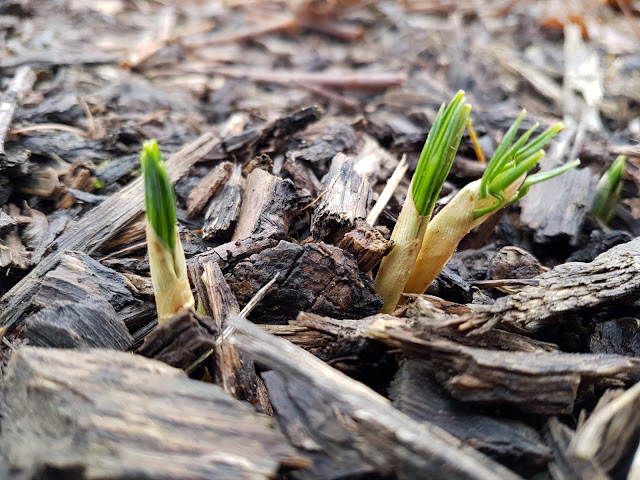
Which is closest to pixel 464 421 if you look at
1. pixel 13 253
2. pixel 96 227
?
pixel 96 227

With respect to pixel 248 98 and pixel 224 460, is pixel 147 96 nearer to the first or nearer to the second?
pixel 248 98

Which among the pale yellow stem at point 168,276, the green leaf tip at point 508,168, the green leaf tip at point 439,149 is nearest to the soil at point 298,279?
the pale yellow stem at point 168,276

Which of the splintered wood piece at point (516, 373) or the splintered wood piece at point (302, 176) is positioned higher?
the splintered wood piece at point (302, 176)

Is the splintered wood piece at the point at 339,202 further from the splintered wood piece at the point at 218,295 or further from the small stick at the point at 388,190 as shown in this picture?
the splintered wood piece at the point at 218,295

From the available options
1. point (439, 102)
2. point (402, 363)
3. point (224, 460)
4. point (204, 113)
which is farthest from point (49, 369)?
point (439, 102)

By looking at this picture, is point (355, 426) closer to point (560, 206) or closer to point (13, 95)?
point (560, 206)

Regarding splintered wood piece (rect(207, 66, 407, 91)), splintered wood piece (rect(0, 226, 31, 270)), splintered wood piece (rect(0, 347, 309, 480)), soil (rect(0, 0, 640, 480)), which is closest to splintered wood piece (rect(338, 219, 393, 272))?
soil (rect(0, 0, 640, 480))

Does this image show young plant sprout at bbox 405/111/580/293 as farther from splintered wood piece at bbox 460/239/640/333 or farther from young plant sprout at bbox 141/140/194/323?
young plant sprout at bbox 141/140/194/323
